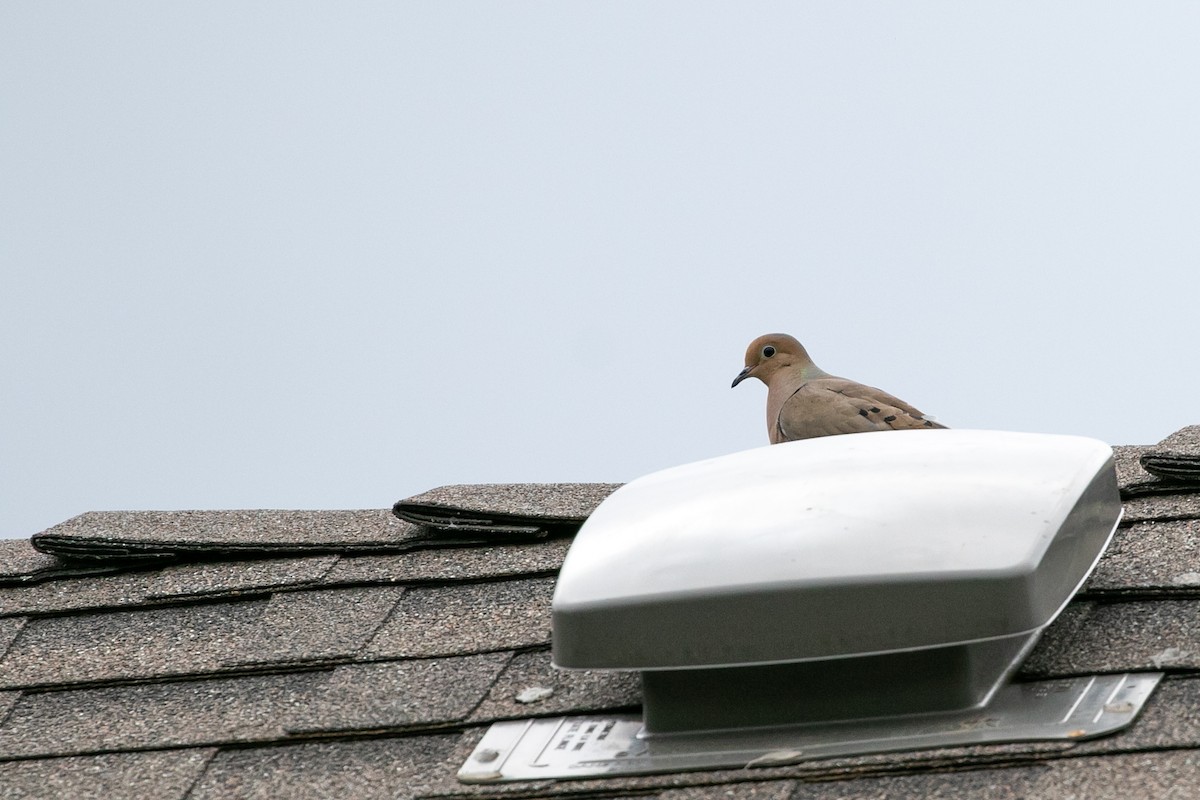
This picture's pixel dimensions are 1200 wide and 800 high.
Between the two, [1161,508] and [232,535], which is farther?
[232,535]

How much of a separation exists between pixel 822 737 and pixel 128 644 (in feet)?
3.90

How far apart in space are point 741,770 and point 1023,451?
0.53 metres

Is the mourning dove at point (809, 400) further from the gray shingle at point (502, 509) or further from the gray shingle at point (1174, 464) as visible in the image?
the gray shingle at point (1174, 464)

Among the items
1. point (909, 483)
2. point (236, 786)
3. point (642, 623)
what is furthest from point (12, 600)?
point (909, 483)

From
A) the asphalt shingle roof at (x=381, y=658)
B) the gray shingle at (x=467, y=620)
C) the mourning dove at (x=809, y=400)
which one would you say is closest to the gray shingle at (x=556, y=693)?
the asphalt shingle roof at (x=381, y=658)

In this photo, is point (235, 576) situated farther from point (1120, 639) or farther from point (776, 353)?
point (776, 353)

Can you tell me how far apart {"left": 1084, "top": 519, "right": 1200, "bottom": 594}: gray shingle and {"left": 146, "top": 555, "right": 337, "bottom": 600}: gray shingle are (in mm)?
1172

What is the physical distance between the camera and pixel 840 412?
3.80 meters

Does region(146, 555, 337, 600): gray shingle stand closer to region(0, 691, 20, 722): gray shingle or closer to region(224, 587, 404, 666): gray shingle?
region(224, 587, 404, 666): gray shingle

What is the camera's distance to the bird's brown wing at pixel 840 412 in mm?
3652

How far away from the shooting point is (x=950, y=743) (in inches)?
59.9

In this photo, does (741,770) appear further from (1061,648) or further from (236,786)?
(236,786)

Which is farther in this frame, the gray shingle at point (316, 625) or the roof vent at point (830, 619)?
the gray shingle at point (316, 625)

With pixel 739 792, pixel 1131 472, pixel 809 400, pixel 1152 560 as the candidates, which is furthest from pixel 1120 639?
pixel 809 400
